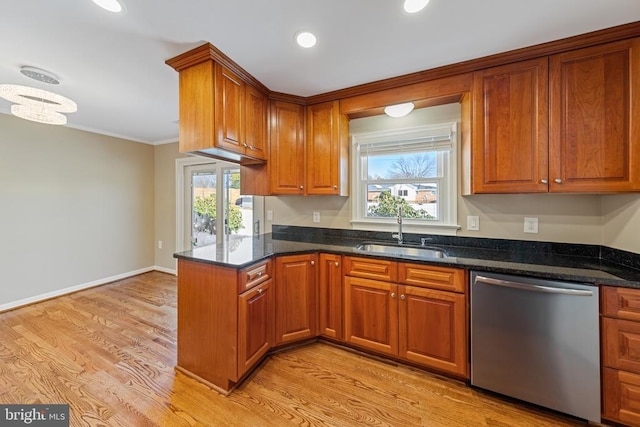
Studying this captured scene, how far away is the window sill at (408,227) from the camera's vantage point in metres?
2.35

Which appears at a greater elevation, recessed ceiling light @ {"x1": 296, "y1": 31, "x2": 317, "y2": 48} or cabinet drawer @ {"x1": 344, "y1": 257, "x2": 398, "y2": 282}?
recessed ceiling light @ {"x1": 296, "y1": 31, "x2": 317, "y2": 48}

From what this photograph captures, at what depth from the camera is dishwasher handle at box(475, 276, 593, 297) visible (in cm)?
147

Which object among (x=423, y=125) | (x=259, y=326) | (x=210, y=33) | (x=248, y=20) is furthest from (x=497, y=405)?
(x=210, y=33)

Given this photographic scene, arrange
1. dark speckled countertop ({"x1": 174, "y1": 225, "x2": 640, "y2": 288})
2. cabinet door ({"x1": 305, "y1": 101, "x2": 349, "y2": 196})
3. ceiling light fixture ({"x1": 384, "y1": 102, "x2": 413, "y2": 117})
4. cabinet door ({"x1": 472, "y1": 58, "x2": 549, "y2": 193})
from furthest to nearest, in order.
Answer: cabinet door ({"x1": 305, "y1": 101, "x2": 349, "y2": 196}) → ceiling light fixture ({"x1": 384, "y1": 102, "x2": 413, "y2": 117}) → cabinet door ({"x1": 472, "y1": 58, "x2": 549, "y2": 193}) → dark speckled countertop ({"x1": 174, "y1": 225, "x2": 640, "y2": 288})

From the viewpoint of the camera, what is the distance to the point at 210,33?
5.47ft

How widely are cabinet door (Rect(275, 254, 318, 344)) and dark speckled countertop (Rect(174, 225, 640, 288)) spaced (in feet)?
0.38

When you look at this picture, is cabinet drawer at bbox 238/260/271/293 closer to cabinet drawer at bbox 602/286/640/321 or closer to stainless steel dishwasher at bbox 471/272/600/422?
stainless steel dishwasher at bbox 471/272/600/422

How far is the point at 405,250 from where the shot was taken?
2457 mm

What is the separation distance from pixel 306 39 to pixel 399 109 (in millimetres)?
1056

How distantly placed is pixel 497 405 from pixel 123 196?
5.26 m

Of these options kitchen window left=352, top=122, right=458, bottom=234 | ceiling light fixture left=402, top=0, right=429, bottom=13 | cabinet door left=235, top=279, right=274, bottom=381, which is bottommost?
cabinet door left=235, top=279, right=274, bottom=381

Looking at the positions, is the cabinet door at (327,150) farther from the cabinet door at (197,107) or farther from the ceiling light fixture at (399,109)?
the cabinet door at (197,107)

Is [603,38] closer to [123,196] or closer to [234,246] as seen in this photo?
[234,246]

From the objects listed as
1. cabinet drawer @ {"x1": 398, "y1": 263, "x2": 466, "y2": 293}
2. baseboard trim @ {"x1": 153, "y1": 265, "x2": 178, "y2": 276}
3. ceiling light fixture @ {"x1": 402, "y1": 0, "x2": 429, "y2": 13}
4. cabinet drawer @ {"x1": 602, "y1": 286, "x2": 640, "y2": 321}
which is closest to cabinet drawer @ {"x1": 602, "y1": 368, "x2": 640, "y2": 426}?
cabinet drawer @ {"x1": 602, "y1": 286, "x2": 640, "y2": 321}
